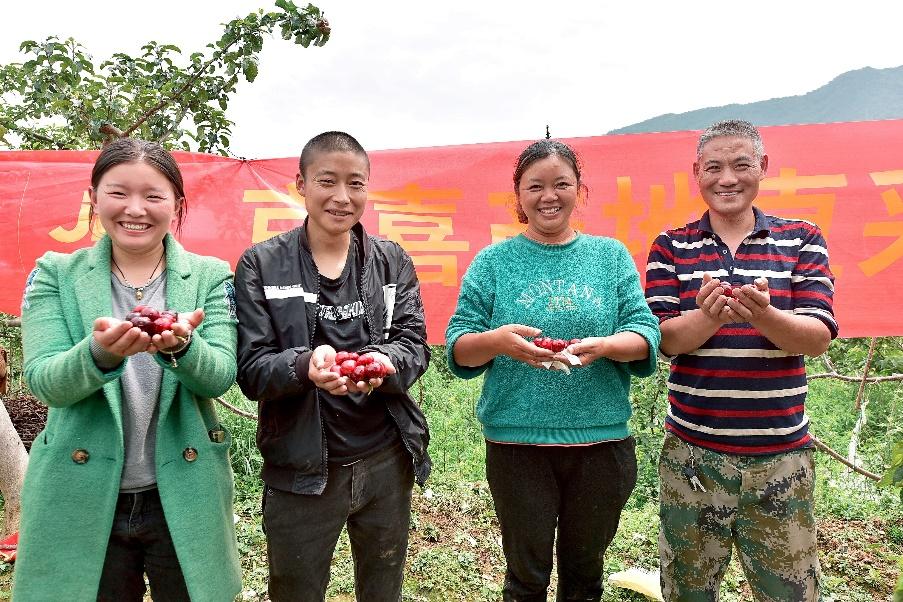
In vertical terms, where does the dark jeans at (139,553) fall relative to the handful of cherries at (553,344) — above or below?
below

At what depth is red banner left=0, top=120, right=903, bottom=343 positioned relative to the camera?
334cm

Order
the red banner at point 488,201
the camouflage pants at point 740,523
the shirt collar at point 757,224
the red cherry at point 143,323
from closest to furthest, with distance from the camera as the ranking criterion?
the red cherry at point 143,323 < the camouflage pants at point 740,523 < the shirt collar at point 757,224 < the red banner at point 488,201

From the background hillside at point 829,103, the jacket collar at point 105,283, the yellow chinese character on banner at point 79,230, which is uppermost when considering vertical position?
the background hillside at point 829,103

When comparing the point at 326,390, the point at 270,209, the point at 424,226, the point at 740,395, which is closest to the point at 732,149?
the point at 740,395

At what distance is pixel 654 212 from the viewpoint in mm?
3607

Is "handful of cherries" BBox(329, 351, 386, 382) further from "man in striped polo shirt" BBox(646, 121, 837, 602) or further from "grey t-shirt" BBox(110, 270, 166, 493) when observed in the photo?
"man in striped polo shirt" BBox(646, 121, 837, 602)

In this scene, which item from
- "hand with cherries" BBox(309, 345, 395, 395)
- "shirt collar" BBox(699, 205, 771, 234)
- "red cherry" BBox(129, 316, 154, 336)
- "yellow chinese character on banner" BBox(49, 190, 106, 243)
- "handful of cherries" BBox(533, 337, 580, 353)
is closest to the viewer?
"red cherry" BBox(129, 316, 154, 336)

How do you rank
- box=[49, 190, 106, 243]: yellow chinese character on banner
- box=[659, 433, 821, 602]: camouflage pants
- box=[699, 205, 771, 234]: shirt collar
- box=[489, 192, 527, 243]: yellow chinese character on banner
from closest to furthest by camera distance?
box=[659, 433, 821, 602]: camouflage pants → box=[699, 205, 771, 234]: shirt collar → box=[49, 190, 106, 243]: yellow chinese character on banner → box=[489, 192, 527, 243]: yellow chinese character on banner

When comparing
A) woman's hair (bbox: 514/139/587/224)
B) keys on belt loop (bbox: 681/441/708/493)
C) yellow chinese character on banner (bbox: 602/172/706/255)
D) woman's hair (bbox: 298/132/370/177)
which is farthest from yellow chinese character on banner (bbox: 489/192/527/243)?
keys on belt loop (bbox: 681/441/708/493)

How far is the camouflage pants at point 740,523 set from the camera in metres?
1.93

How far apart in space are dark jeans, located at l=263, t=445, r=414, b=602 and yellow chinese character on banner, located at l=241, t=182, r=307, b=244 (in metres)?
2.11

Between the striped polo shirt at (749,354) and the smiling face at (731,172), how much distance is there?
99 millimetres

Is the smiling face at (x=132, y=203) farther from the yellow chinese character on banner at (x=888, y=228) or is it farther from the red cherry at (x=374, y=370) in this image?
the yellow chinese character on banner at (x=888, y=228)

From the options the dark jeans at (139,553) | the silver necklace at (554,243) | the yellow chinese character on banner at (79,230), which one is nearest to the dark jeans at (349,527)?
the dark jeans at (139,553)
